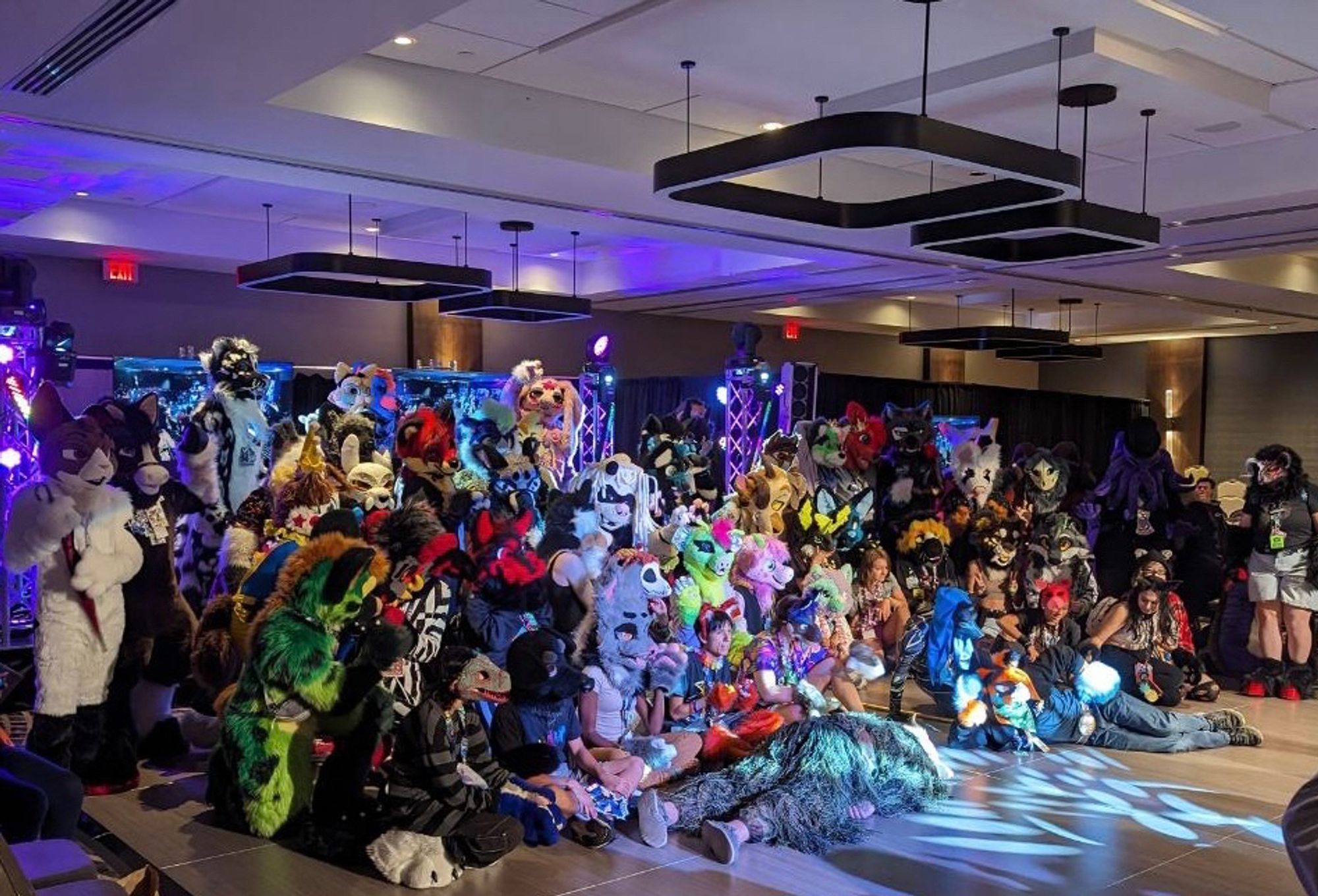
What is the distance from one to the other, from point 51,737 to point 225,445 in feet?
6.38

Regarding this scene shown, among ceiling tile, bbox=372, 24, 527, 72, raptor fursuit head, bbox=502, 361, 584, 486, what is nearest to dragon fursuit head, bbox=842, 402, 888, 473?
raptor fursuit head, bbox=502, 361, 584, 486

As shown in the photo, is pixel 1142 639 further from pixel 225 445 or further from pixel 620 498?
pixel 225 445

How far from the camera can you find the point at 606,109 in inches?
251

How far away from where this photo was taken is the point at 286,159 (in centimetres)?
615

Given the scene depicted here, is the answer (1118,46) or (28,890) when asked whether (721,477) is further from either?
(28,890)

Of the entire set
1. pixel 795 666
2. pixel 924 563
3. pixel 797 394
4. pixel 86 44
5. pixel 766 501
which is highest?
pixel 86 44

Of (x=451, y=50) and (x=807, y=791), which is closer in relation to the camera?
(x=807, y=791)

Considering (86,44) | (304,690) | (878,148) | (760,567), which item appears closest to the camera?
(304,690)

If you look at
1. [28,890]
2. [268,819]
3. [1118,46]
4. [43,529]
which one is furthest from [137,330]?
[28,890]

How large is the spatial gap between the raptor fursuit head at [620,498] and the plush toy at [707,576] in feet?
0.62

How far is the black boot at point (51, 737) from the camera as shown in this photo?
4.54 m

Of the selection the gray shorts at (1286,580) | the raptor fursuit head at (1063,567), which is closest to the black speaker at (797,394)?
the raptor fursuit head at (1063,567)

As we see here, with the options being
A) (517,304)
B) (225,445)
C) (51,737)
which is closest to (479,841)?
(51,737)

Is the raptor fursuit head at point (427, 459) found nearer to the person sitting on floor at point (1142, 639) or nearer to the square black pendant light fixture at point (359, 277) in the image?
the square black pendant light fixture at point (359, 277)
